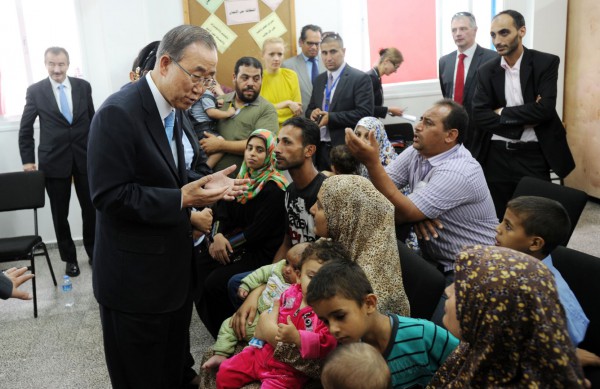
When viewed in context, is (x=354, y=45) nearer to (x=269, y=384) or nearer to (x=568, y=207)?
(x=568, y=207)

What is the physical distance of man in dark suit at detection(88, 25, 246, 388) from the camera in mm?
1662

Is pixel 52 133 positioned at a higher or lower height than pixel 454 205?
higher

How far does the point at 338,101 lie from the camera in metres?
4.42

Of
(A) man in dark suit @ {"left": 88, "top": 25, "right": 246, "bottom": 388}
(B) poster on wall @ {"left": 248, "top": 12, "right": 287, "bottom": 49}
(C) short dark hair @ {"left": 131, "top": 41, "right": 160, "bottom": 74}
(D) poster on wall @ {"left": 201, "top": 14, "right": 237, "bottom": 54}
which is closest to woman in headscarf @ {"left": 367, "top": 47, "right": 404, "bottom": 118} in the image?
(B) poster on wall @ {"left": 248, "top": 12, "right": 287, "bottom": 49}

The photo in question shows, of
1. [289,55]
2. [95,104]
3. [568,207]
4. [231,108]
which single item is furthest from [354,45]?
[568,207]

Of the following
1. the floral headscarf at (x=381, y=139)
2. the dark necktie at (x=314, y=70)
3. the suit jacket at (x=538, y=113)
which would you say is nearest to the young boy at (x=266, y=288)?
the floral headscarf at (x=381, y=139)

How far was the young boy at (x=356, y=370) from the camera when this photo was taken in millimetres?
1427

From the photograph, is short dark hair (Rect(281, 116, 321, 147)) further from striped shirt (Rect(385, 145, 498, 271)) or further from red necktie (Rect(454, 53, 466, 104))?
red necktie (Rect(454, 53, 466, 104))

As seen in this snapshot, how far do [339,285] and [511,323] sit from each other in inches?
22.3

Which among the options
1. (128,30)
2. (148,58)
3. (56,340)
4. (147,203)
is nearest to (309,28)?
(128,30)

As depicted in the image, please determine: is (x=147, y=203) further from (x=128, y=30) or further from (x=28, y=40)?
(x=28, y=40)

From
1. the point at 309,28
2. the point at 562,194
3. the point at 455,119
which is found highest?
the point at 309,28

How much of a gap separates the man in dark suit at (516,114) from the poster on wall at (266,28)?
2288 mm

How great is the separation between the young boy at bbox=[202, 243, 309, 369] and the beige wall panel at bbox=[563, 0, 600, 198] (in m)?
4.06
